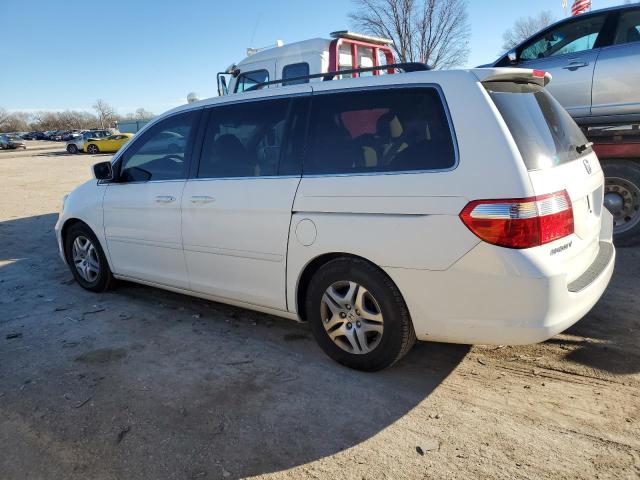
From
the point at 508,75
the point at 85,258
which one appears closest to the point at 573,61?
the point at 508,75

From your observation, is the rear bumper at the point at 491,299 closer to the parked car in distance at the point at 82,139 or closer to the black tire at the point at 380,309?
the black tire at the point at 380,309

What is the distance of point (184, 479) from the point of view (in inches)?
91.4

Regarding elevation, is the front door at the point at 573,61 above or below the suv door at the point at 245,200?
above

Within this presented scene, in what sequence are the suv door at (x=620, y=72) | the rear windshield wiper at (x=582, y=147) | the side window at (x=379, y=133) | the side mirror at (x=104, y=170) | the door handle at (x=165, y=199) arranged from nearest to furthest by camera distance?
the side window at (x=379, y=133) < the rear windshield wiper at (x=582, y=147) < the door handle at (x=165, y=199) < the side mirror at (x=104, y=170) < the suv door at (x=620, y=72)

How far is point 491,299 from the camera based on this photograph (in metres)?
2.58

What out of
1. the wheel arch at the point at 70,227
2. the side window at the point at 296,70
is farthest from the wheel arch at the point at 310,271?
the side window at the point at 296,70

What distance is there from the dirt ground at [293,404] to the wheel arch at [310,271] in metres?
0.41

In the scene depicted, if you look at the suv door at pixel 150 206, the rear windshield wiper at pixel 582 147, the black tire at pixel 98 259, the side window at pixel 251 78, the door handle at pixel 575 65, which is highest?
the side window at pixel 251 78

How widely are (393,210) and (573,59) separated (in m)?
4.58

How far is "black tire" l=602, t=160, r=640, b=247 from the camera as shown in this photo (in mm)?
5277

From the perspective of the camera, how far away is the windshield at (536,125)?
2.65 metres

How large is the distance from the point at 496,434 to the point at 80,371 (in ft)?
9.03

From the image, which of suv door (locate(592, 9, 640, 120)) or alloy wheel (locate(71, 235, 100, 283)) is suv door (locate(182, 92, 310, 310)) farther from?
suv door (locate(592, 9, 640, 120))

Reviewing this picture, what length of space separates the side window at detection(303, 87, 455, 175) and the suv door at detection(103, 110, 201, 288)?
4.30 ft
